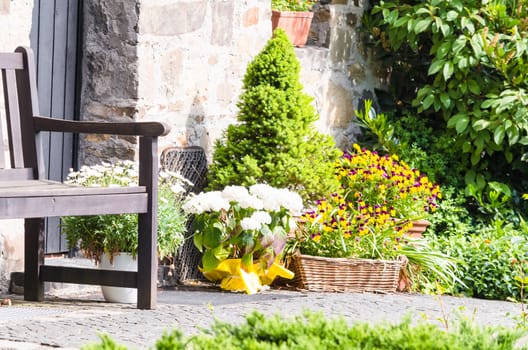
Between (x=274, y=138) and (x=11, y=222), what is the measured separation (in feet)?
4.95

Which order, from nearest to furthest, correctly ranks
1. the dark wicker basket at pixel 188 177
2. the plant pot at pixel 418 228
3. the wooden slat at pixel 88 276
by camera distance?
1. the wooden slat at pixel 88 276
2. the dark wicker basket at pixel 188 177
3. the plant pot at pixel 418 228

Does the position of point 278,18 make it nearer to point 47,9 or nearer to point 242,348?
point 47,9

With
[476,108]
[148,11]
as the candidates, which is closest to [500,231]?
[476,108]

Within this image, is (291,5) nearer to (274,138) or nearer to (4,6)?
(274,138)

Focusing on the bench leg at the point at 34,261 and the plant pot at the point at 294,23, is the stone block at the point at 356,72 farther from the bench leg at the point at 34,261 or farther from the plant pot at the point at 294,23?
the bench leg at the point at 34,261

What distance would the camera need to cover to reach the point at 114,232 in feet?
16.3

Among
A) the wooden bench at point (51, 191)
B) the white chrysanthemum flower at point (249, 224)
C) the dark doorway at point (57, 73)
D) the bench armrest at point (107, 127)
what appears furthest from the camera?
the dark doorway at point (57, 73)

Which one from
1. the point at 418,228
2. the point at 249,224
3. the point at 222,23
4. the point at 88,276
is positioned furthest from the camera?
the point at 418,228

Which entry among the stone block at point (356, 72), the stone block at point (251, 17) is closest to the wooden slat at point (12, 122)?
the stone block at point (251, 17)

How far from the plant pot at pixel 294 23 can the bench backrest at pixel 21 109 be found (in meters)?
2.55

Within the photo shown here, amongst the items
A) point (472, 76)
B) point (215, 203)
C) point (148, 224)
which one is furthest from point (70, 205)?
point (472, 76)

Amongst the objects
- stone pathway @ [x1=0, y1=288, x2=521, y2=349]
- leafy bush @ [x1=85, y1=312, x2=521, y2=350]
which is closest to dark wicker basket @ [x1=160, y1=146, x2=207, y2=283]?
stone pathway @ [x1=0, y1=288, x2=521, y2=349]

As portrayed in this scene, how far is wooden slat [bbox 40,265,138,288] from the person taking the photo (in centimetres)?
467

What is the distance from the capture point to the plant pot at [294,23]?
7098 millimetres
